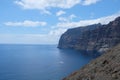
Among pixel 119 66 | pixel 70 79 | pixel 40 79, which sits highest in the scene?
pixel 119 66

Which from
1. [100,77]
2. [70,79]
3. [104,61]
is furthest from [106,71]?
[70,79]

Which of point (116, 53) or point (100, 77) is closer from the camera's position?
point (100, 77)

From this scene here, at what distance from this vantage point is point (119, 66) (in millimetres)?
16406

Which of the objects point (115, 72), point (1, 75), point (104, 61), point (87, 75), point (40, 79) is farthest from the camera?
point (1, 75)

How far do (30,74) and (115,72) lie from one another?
4565 inches

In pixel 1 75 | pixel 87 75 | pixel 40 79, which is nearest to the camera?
pixel 87 75

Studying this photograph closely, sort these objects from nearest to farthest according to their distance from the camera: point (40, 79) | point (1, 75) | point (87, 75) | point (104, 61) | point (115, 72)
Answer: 1. point (115, 72)
2. point (87, 75)
3. point (104, 61)
4. point (40, 79)
5. point (1, 75)

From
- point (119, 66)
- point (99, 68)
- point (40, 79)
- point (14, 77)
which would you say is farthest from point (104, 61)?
point (14, 77)

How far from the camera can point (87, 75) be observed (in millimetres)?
17469

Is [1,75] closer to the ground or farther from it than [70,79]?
closer to the ground

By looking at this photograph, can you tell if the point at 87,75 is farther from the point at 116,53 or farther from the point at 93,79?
the point at 116,53

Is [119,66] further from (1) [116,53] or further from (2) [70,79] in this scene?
(2) [70,79]

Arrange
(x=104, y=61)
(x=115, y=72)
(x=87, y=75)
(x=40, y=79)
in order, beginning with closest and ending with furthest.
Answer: (x=115, y=72) < (x=87, y=75) < (x=104, y=61) < (x=40, y=79)

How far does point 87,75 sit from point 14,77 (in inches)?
4360
